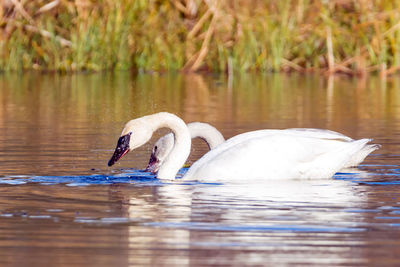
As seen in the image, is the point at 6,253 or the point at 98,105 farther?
the point at 98,105

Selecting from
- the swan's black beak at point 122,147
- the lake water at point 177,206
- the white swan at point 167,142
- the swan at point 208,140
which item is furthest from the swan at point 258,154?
the white swan at point 167,142

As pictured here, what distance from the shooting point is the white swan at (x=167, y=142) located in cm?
1027

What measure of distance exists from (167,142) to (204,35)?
16.9 metres

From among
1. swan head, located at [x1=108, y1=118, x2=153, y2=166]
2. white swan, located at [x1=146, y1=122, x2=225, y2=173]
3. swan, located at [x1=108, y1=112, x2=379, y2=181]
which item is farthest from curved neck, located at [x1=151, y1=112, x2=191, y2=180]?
white swan, located at [x1=146, y1=122, x2=225, y2=173]

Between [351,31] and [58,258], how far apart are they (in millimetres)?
21719

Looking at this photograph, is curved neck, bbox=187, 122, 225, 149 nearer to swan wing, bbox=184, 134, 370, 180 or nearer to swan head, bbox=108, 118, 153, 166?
swan wing, bbox=184, 134, 370, 180

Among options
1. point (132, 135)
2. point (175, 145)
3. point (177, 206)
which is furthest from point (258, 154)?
point (177, 206)

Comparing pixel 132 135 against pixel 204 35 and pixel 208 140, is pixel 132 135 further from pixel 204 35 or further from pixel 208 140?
pixel 204 35

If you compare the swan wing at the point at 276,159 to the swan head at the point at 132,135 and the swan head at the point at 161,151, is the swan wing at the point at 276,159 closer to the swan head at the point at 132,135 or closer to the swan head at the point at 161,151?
the swan head at the point at 132,135

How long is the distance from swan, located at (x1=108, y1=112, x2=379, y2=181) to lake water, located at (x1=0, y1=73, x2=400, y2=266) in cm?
13

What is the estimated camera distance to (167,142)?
1045cm

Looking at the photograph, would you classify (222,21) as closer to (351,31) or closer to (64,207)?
→ (351,31)

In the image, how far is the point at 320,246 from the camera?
20.2 feet

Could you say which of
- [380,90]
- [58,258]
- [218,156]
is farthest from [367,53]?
[58,258]
